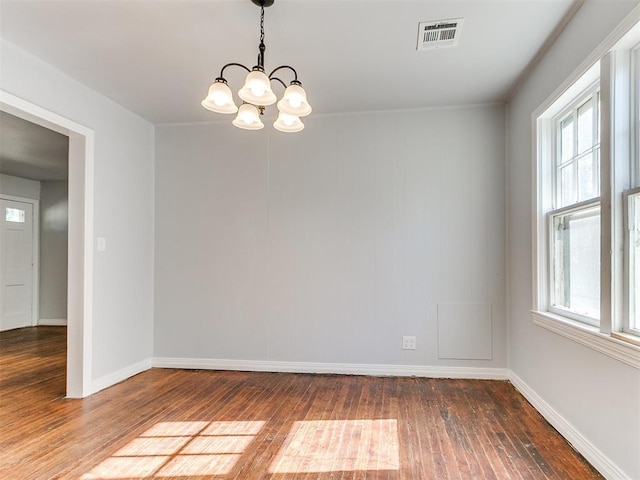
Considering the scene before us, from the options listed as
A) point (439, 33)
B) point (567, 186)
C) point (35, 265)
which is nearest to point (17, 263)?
point (35, 265)

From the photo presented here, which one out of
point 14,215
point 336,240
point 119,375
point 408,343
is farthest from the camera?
point 14,215

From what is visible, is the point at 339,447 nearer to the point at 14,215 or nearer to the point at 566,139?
the point at 566,139

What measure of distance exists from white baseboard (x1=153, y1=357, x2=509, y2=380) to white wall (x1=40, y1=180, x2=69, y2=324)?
3.75m

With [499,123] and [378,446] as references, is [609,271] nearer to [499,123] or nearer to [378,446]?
[378,446]

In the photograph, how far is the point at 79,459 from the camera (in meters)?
2.14

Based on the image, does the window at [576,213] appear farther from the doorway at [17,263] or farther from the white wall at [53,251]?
the doorway at [17,263]

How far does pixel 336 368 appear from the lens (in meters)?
3.69

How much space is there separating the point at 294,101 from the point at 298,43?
2.44ft

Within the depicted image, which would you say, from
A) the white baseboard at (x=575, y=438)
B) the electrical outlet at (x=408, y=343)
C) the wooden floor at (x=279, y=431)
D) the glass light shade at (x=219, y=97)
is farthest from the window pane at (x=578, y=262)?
the glass light shade at (x=219, y=97)

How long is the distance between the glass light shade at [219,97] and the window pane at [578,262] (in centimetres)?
217

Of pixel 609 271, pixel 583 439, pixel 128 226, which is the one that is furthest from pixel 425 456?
pixel 128 226

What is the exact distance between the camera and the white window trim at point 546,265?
68.3 inches

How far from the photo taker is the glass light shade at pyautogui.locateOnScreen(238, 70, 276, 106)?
1857mm

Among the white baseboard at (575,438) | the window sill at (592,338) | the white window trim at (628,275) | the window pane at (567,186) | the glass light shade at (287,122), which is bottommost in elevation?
the white baseboard at (575,438)
